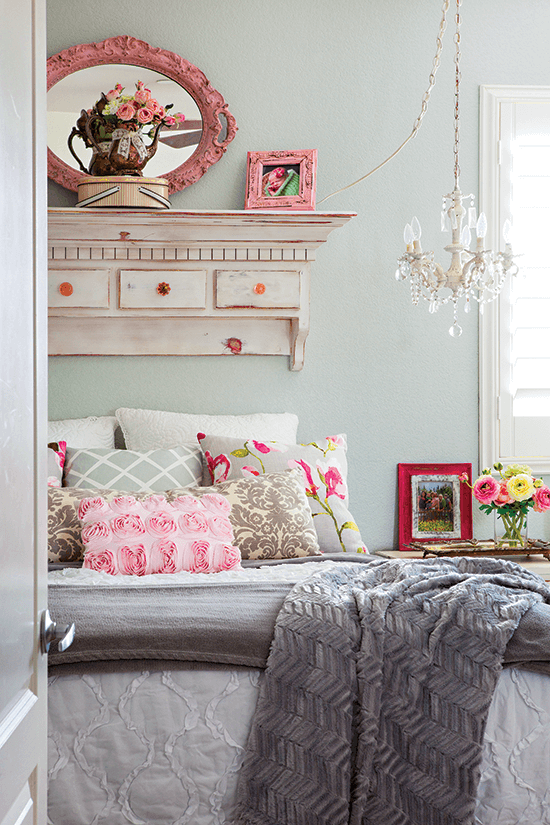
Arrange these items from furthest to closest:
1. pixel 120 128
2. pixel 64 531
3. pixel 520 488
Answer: pixel 520 488 → pixel 120 128 → pixel 64 531

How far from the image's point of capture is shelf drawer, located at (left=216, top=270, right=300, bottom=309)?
10.1 feet

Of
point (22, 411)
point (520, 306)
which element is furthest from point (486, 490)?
point (22, 411)

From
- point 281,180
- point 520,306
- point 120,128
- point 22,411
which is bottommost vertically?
point 22,411

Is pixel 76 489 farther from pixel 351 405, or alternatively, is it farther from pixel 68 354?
pixel 351 405

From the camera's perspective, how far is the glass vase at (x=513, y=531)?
306 centimetres

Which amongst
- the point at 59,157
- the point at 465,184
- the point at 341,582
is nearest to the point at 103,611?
the point at 341,582

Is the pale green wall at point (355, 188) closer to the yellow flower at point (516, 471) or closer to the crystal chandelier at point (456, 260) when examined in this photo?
the crystal chandelier at point (456, 260)

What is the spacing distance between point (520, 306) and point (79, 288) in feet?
6.01

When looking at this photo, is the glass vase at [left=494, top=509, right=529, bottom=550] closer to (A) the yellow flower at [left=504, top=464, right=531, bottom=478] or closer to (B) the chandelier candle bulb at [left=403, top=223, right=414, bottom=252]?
(A) the yellow flower at [left=504, top=464, right=531, bottom=478]

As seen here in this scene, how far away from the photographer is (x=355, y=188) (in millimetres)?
3268

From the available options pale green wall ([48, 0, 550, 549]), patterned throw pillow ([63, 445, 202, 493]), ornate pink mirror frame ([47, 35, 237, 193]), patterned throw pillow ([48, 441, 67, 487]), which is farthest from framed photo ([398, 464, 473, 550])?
ornate pink mirror frame ([47, 35, 237, 193])

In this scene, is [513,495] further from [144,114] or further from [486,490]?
[144,114]

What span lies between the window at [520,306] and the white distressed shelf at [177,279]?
83 cm

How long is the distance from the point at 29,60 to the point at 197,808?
4.38 feet
